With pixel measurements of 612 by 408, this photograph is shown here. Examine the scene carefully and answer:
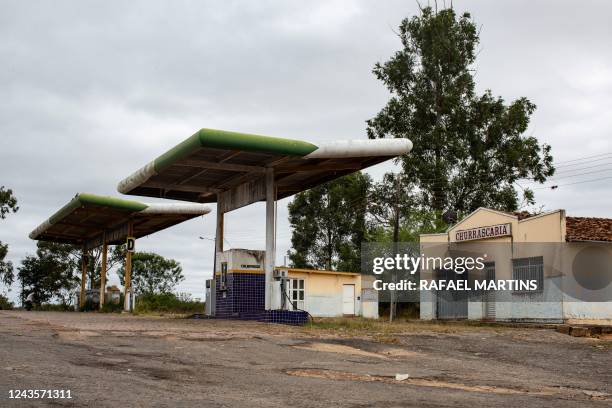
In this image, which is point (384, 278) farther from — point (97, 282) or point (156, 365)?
point (156, 365)

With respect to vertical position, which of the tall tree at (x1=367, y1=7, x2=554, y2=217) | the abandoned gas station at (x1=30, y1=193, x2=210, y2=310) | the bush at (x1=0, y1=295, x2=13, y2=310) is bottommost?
the bush at (x1=0, y1=295, x2=13, y2=310)

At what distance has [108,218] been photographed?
113ft

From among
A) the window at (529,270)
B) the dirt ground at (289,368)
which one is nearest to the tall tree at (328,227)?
the window at (529,270)

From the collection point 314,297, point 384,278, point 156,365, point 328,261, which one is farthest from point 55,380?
point 328,261

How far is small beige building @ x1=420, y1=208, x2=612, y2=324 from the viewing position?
24.8 m

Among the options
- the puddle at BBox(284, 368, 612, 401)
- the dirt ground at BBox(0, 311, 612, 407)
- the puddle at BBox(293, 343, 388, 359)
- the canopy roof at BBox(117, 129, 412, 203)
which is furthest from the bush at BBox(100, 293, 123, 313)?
the puddle at BBox(284, 368, 612, 401)

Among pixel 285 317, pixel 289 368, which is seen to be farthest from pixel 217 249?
pixel 289 368

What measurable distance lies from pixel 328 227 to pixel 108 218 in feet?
83.9

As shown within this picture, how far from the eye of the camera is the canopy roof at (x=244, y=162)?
17734mm

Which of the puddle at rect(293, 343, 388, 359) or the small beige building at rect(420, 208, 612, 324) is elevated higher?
the small beige building at rect(420, 208, 612, 324)

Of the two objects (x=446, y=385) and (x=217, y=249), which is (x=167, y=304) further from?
(x=446, y=385)

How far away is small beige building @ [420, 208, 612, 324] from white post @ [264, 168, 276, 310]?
10.7 m

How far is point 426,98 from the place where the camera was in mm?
42906

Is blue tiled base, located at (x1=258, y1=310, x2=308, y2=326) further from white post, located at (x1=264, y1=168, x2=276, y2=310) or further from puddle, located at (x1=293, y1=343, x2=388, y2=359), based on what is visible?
puddle, located at (x1=293, y1=343, x2=388, y2=359)
